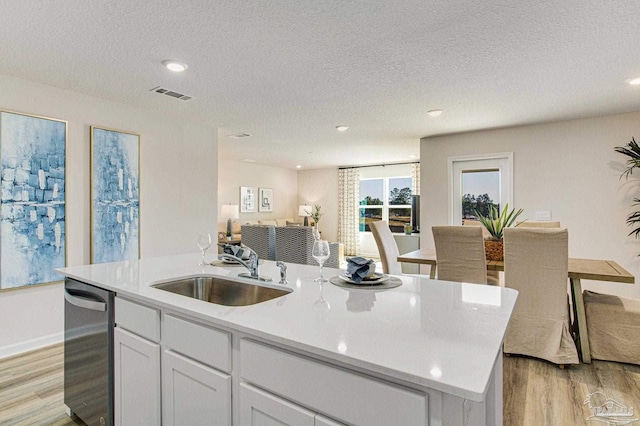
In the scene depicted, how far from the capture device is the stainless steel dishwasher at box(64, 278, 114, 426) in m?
1.68

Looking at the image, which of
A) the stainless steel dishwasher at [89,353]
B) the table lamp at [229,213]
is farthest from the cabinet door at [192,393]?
the table lamp at [229,213]

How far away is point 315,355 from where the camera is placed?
970 mm

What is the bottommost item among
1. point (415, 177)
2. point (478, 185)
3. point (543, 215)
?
point (543, 215)

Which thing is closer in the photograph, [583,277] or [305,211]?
[583,277]

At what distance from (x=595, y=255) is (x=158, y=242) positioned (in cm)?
515

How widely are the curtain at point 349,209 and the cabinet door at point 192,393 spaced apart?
25.0ft

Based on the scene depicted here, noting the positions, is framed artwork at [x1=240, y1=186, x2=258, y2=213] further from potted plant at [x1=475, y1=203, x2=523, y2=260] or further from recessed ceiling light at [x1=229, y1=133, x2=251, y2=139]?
potted plant at [x1=475, y1=203, x2=523, y2=260]

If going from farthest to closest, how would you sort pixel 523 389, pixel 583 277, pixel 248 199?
pixel 248 199 < pixel 583 277 < pixel 523 389

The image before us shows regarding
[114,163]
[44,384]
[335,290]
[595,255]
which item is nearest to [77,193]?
[114,163]

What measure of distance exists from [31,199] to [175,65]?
5.68ft

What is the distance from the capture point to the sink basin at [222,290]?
1.69 metres

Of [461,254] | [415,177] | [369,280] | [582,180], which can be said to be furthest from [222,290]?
[415,177]

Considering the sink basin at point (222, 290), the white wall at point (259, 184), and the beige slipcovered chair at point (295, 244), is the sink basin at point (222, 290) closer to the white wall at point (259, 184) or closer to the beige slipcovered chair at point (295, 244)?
the beige slipcovered chair at point (295, 244)

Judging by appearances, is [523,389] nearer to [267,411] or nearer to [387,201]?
[267,411]
